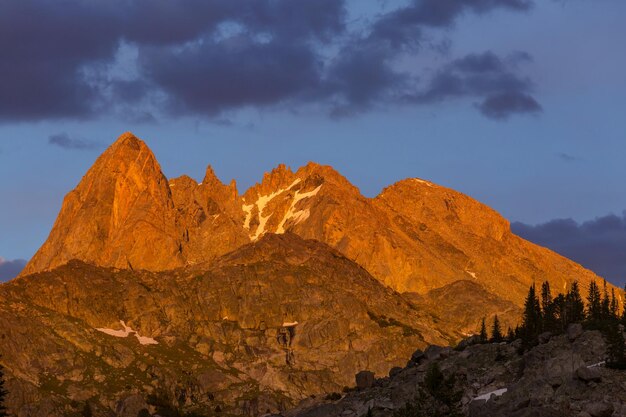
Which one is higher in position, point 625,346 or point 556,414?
point 625,346

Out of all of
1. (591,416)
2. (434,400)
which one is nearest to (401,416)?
(434,400)

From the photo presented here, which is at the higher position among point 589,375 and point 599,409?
point 589,375

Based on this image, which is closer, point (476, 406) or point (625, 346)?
point (476, 406)

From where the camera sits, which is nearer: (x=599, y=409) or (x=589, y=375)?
(x=599, y=409)

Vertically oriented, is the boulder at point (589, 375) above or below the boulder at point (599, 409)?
above

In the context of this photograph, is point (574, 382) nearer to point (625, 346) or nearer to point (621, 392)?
point (621, 392)

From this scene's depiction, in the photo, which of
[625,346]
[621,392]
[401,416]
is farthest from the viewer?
[625,346]

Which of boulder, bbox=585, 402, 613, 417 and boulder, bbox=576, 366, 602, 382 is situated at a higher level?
boulder, bbox=576, 366, 602, 382

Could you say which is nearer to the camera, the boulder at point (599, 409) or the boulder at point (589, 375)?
the boulder at point (599, 409)

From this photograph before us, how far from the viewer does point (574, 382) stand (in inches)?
7126

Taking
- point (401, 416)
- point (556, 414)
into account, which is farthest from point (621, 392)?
point (401, 416)

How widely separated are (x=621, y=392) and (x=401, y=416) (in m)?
34.3

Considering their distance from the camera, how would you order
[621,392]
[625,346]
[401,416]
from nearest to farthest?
[401,416], [621,392], [625,346]

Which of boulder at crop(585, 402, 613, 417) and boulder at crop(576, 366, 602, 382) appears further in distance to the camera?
boulder at crop(576, 366, 602, 382)
